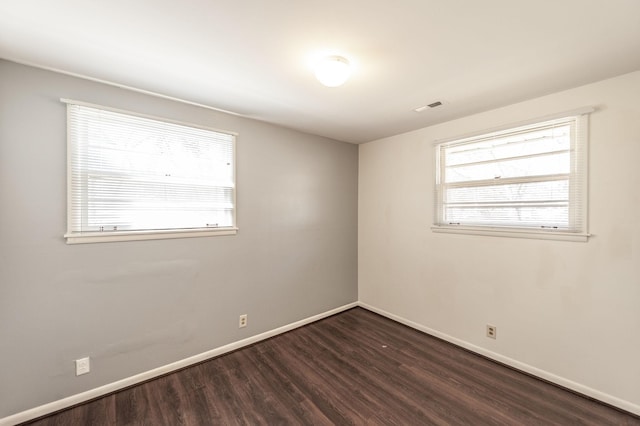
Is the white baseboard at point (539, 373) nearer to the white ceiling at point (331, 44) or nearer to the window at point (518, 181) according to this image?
the window at point (518, 181)

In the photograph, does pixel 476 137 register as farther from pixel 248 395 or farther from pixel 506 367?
pixel 248 395

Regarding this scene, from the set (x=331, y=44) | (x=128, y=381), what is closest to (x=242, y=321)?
(x=128, y=381)

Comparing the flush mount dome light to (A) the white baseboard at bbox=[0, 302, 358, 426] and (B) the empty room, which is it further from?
(A) the white baseboard at bbox=[0, 302, 358, 426]

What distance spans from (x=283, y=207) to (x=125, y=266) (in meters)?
1.60

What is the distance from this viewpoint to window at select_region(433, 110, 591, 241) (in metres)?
2.16

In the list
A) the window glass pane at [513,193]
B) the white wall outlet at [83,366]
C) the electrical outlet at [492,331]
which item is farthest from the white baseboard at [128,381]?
the window glass pane at [513,193]

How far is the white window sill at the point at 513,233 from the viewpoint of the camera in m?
2.14

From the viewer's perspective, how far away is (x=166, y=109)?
2355 millimetres

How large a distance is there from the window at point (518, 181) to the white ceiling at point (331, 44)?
0.39 metres

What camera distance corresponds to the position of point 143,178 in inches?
87.8

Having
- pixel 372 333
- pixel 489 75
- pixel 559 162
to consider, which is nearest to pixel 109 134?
pixel 489 75

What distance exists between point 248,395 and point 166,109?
2.50 meters

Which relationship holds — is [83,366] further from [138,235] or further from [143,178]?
[143,178]

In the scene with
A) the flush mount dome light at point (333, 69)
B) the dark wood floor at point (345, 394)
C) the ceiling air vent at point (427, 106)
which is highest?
the ceiling air vent at point (427, 106)
